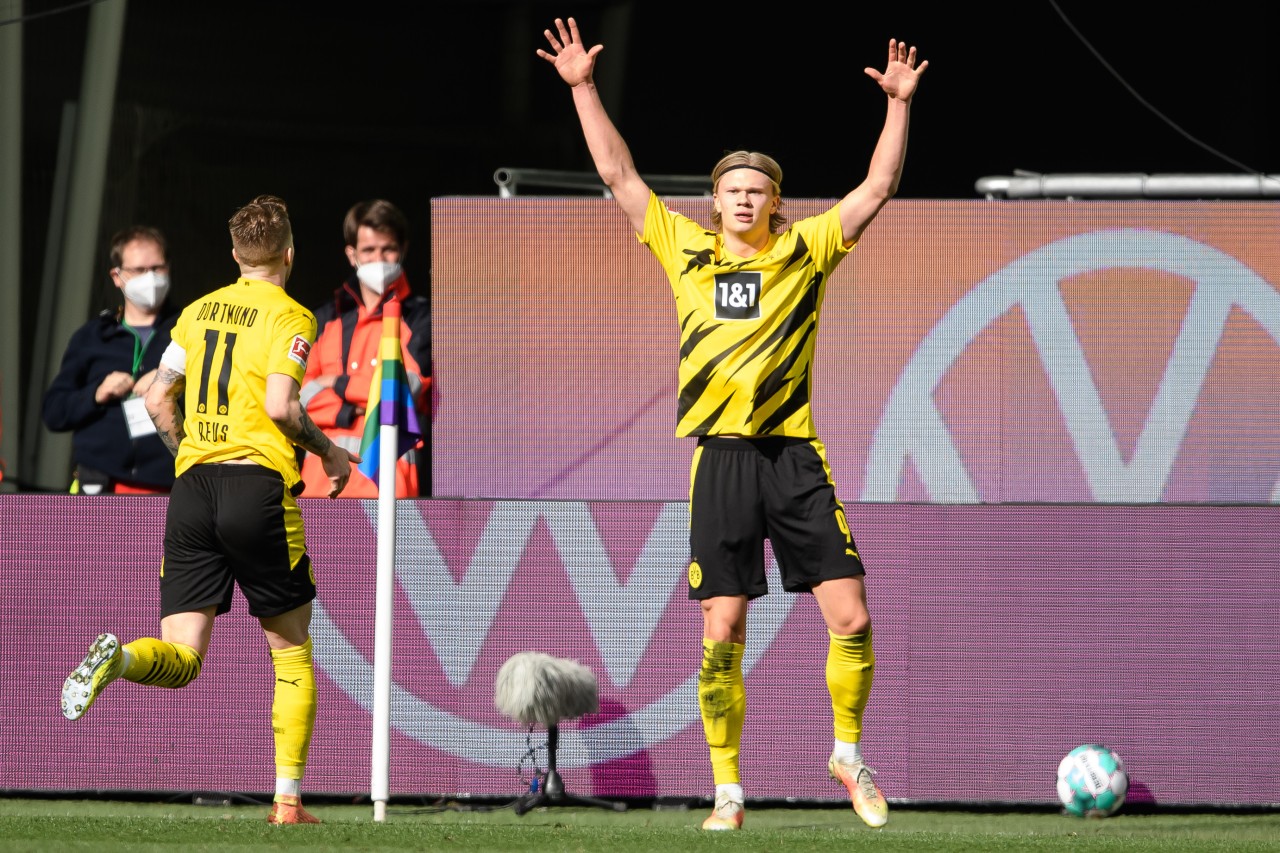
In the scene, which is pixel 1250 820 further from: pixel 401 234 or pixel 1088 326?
pixel 401 234

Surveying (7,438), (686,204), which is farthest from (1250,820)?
(7,438)

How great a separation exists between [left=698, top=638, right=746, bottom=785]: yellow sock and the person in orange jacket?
2.11 meters

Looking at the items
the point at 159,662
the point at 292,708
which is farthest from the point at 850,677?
the point at 159,662

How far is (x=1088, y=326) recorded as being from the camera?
704 centimetres

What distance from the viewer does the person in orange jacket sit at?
7305 mm

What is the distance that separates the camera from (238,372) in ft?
18.6

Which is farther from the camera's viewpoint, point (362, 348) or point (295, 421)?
point (362, 348)

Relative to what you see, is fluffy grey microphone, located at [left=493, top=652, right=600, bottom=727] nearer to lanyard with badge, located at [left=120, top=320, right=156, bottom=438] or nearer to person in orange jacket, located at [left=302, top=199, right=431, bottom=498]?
person in orange jacket, located at [left=302, top=199, right=431, bottom=498]

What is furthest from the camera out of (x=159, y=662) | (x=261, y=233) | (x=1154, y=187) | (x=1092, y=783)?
(x=1154, y=187)

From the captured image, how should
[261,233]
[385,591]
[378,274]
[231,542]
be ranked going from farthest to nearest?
[378,274], [385,591], [261,233], [231,542]

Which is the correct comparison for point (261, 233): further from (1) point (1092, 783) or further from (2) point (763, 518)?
(1) point (1092, 783)

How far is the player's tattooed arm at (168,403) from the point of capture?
5.77m

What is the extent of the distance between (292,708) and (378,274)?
7.44ft

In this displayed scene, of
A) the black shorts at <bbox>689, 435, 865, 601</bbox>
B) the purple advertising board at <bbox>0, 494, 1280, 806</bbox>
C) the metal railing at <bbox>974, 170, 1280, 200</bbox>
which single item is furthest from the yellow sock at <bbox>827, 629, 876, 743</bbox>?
the metal railing at <bbox>974, 170, 1280, 200</bbox>
